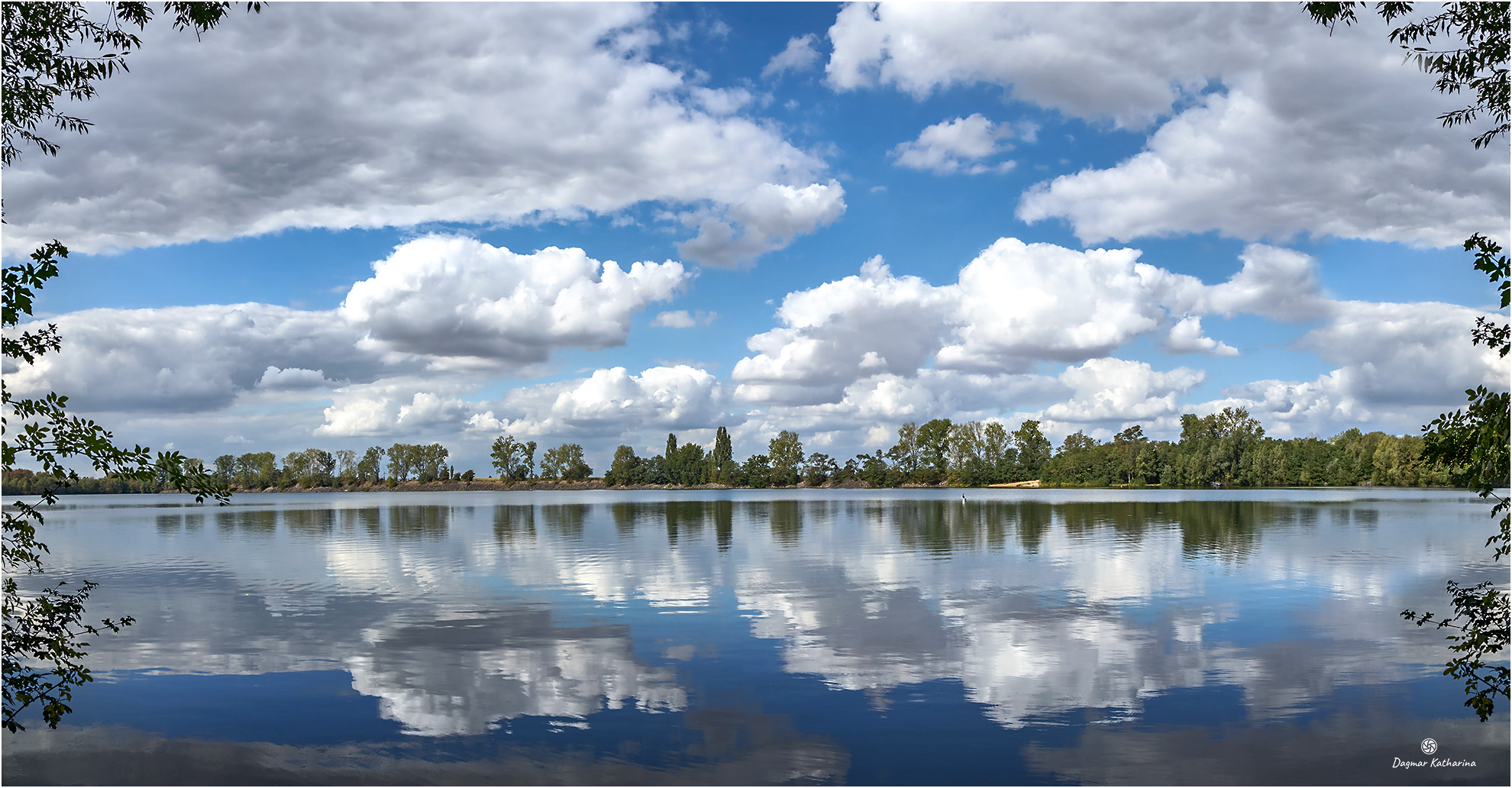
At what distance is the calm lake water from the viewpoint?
45.4 ft

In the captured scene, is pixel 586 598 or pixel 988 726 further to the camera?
pixel 586 598

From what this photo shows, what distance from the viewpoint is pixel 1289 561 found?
3866 centimetres

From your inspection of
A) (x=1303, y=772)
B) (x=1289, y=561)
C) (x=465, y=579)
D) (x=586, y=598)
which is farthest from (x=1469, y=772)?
(x=465, y=579)

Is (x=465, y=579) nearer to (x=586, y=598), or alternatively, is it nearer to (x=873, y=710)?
(x=586, y=598)

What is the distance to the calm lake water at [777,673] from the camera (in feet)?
45.4

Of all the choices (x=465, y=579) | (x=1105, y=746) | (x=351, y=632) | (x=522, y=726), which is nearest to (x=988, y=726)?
(x=1105, y=746)

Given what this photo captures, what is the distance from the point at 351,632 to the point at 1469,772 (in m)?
23.0

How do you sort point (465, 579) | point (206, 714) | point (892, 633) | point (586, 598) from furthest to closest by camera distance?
point (465, 579) < point (586, 598) < point (892, 633) < point (206, 714)

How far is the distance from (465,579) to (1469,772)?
30617mm

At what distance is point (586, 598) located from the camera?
29797mm

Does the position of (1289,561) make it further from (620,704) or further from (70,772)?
(70,772)

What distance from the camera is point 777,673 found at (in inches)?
750

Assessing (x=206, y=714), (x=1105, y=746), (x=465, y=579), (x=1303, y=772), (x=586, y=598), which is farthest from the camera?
(x=465, y=579)

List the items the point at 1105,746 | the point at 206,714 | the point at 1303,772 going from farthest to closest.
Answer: the point at 206,714 → the point at 1105,746 → the point at 1303,772
